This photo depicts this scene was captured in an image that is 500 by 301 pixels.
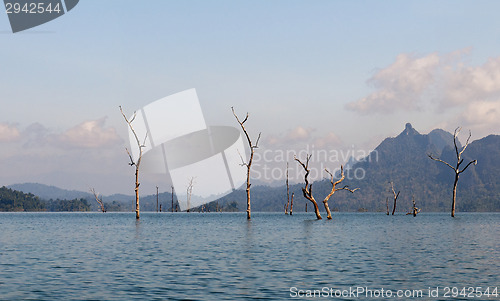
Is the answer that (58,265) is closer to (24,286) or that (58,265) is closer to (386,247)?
(24,286)

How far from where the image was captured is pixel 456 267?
2530 cm

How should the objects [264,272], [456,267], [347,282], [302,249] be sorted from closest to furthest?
Answer: [347,282]
[264,272]
[456,267]
[302,249]

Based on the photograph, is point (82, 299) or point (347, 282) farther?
point (347, 282)

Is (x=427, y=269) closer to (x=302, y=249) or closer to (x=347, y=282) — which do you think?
(x=347, y=282)

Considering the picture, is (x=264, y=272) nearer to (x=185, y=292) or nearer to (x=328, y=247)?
(x=185, y=292)

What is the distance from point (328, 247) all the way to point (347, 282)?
52.6 ft

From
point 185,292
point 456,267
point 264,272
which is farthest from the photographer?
point 456,267

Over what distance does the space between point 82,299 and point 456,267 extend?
708 inches

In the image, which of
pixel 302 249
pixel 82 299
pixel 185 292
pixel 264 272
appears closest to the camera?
pixel 82 299

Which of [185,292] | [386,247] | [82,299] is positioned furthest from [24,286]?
[386,247]

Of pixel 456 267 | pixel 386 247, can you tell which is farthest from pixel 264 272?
pixel 386 247

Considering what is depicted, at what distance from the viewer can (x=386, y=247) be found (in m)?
37.1

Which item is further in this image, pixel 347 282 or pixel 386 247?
pixel 386 247

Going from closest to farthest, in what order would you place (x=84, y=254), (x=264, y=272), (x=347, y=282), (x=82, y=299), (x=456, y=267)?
1. (x=82, y=299)
2. (x=347, y=282)
3. (x=264, y=272)
4. (x=456, y=267)
5. (x=84, y=254)
